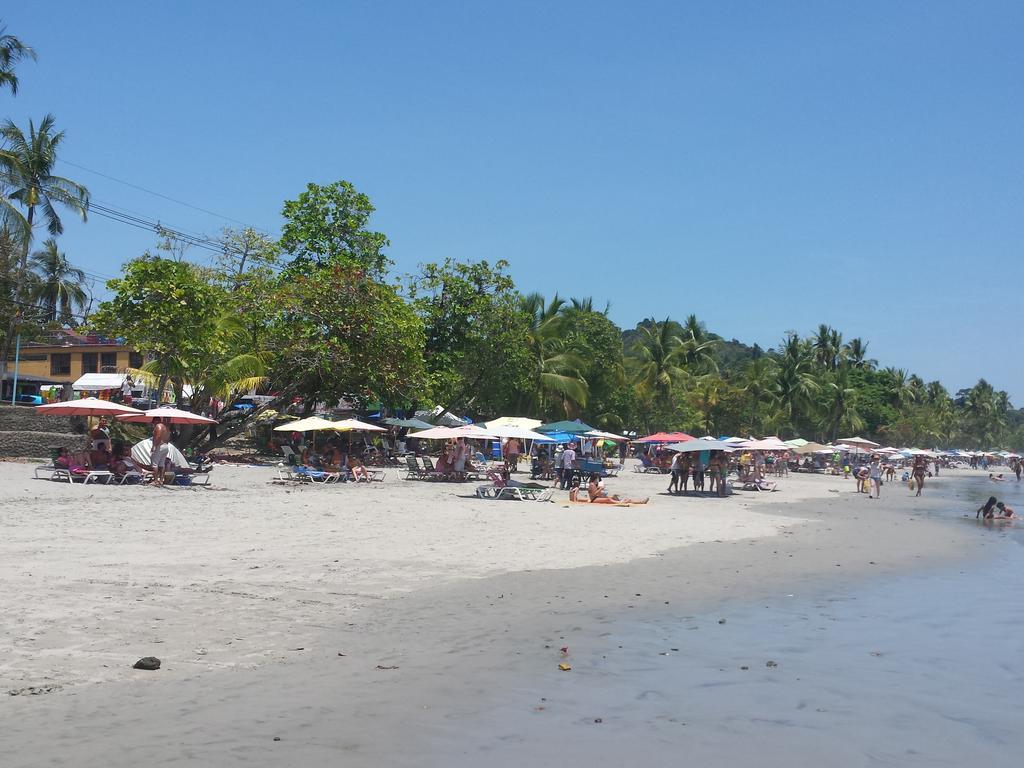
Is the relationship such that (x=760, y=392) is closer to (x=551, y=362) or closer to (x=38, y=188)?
(x=551, y=362)

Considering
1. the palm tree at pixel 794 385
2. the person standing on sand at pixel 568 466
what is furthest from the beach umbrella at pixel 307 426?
the palm tree at pixel 794 385

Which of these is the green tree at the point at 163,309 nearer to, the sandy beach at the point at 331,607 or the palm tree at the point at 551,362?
the sandy beach at the point at 331,607

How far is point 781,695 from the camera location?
7051 millimetres

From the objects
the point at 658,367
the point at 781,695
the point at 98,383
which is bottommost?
the point at 781,695

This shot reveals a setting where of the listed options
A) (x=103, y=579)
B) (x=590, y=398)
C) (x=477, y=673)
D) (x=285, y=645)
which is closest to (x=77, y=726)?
(x=285, y=645)

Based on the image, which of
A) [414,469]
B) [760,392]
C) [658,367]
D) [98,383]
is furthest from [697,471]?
[760,392]

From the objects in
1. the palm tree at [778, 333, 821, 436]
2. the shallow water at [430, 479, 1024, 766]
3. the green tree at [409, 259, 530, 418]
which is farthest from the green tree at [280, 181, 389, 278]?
the palm tree at [778, 333, 821, 436]

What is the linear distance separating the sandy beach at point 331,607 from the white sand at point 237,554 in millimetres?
39

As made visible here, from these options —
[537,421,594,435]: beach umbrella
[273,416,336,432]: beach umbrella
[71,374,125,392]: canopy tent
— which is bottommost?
[273,416,336,432]: beach umbrella

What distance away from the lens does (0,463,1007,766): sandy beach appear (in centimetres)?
561

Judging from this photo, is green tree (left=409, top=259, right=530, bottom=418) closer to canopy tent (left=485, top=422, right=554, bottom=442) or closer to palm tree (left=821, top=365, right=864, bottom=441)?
canopy tent (left=485, top=422, right=554, bottom=442)

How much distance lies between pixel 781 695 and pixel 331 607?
4407 millimetres

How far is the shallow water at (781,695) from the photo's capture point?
579 centimetres

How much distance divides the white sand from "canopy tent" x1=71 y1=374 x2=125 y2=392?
19935 millimetres
